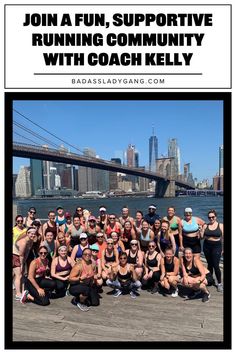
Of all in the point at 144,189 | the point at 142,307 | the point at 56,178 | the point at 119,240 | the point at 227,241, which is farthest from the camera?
the point at 144,189

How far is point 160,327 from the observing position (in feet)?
11.5

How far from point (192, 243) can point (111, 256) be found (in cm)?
100

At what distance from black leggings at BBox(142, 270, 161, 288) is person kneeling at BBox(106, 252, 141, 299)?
0.12 metres

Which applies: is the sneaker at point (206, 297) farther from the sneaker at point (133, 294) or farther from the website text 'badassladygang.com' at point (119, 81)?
the website text 'badassladygang.com' at point (119, 81)

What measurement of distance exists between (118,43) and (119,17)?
0.25m

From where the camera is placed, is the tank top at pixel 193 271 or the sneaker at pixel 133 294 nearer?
the tank top at pixel 193 271

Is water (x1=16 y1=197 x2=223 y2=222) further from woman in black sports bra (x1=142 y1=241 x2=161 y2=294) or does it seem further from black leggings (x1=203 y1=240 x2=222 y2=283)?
woman in black sports bra (x1=142 y1=241 x2=161 y2=294)

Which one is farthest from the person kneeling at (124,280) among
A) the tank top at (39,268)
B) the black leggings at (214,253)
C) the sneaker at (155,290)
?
the black leggings at (214,253)

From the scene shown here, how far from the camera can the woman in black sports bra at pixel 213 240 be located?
4180 millimetres

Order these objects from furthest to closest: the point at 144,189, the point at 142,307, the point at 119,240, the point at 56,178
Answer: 1. the point at 144,189
2. the point at 56,178
3. the point at 119,240
4. the point at 142,307

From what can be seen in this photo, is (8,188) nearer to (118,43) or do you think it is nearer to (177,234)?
(118,43)

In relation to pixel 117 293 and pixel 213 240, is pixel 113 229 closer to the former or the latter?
pixel 117 293

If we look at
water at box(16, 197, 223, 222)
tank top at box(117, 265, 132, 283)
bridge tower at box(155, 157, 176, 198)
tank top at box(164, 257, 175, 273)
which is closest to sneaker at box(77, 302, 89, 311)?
tank top at box(117, 265, 132, 283)

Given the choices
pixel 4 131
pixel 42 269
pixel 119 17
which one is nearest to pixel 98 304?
pixel 42 269
